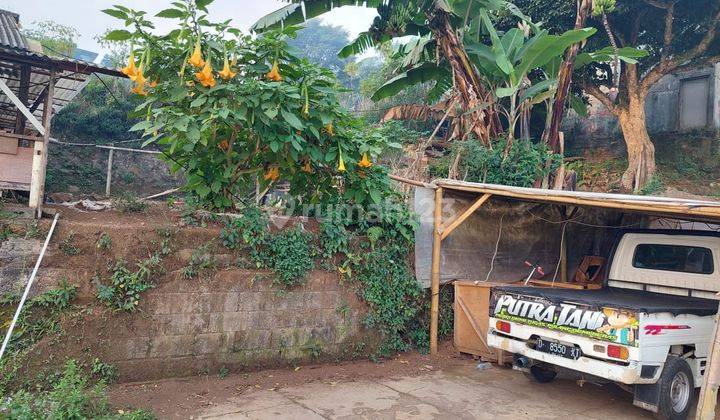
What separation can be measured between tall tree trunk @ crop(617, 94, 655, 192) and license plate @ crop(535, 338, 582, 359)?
8.08 meters

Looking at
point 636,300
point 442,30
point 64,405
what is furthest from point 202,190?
point 442,30

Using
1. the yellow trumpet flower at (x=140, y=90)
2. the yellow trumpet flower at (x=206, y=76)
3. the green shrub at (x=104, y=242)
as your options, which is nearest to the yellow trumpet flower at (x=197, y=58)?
the yellow trumpet flower at (x=206, y=76)

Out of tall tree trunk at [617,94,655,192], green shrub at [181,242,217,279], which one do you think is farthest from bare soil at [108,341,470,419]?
tall tree trunk at [617,94,655,192]

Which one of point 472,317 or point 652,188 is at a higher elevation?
point 652,188

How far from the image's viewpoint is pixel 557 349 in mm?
4641

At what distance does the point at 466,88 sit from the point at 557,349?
5.71 meters

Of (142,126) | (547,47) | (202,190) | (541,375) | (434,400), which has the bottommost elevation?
(434,400)

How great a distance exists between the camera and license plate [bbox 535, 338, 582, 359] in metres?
4.50

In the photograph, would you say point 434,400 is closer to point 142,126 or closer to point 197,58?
point 142,126

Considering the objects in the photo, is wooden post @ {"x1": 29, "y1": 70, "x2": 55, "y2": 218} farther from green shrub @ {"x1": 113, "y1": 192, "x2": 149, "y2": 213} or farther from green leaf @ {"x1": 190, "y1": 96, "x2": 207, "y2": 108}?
green leaf @ {"x1": 190, "y1": 96, "x2": 207, "y2": 108}

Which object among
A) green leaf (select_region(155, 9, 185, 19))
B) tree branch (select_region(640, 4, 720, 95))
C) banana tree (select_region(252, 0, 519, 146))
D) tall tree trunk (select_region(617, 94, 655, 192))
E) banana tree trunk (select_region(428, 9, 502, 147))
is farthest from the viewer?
tall tree trunk (select_region(617, 94, 655, 192))

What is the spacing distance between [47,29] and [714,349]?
18359mm

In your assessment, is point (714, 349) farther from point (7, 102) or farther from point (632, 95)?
point (7, 102)

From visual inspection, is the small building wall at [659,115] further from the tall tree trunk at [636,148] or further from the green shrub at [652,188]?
the green shrub at [652,188]
